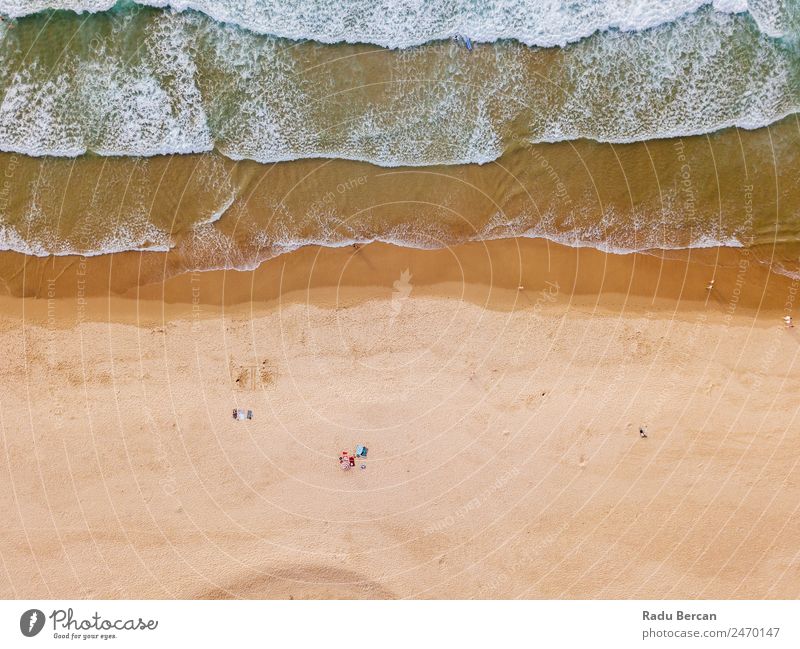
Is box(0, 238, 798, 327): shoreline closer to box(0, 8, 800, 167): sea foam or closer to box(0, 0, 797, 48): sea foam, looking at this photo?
box(0, 8, 800, 167): sea foam

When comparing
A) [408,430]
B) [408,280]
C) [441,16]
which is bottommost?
[408,430]

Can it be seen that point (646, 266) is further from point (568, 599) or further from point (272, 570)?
point (272, 570)

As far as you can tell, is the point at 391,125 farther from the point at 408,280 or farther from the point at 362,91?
the point at 408,280

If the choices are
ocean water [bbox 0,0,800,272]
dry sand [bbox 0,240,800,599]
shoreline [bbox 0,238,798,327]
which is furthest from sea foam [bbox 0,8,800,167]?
dry sand [bbox 0,240,800,599]

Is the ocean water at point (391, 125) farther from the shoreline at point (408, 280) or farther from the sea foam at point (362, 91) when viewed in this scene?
the shoreline at point (408, 280)

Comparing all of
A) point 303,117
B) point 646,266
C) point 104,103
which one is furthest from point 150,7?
point 646,266

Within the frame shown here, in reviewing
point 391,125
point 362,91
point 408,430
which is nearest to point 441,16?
point 362,91
